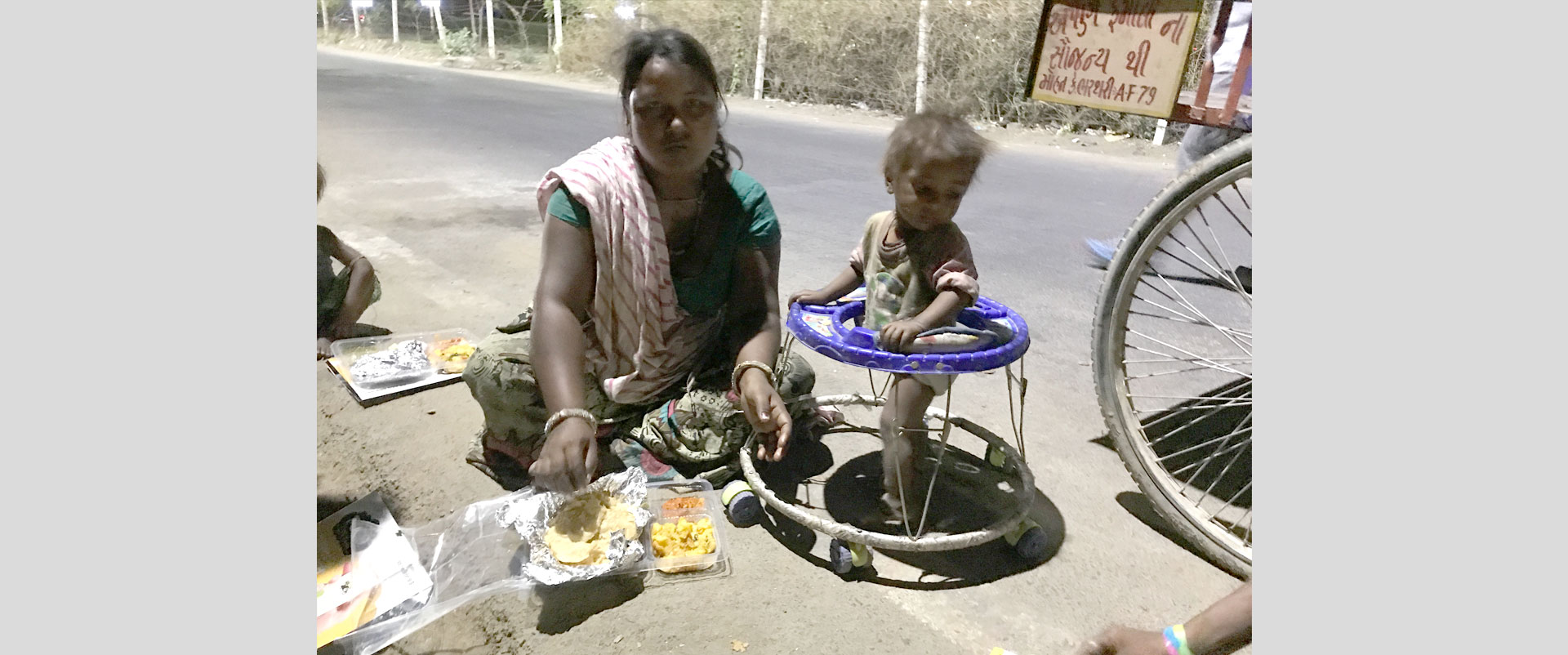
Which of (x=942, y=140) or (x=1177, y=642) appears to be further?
(x=942, y=140)

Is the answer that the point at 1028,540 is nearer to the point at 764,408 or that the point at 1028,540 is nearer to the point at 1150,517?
the point at 1150,517

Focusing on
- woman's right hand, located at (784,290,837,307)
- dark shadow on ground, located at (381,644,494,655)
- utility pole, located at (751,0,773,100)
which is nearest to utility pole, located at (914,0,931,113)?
utility pole, located at (751,0,773,100)

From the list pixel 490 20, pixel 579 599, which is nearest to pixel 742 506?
pixel 579 599

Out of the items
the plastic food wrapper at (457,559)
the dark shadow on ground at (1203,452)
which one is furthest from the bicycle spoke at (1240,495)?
the plastic food wrapper at (457,559)

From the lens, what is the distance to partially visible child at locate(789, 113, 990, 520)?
5.27 ft

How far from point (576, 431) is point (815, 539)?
67 centimetres

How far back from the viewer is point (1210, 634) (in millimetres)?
1228

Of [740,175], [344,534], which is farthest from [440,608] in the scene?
[740,175]

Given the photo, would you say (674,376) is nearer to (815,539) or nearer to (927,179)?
(815,539)

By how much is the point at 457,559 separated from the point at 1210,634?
1424 mm

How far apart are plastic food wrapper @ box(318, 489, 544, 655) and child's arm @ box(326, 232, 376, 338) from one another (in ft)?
4.39

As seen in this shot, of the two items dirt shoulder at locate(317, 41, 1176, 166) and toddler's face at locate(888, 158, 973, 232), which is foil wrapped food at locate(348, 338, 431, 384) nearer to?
dirt shoulder at locate(317, 41, 1176, 166)

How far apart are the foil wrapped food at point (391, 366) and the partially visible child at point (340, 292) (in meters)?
0.17

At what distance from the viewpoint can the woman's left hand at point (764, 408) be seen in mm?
1704
